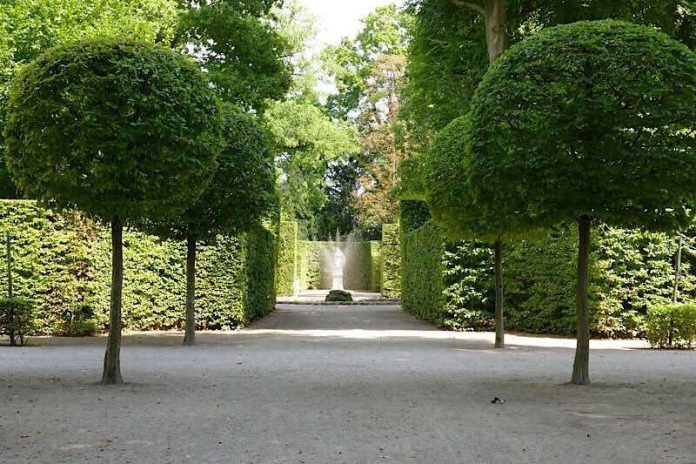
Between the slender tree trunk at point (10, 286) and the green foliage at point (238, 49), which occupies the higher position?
the green foliage at point (238, 49)

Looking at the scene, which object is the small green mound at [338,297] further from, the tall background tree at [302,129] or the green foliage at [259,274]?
the tall background tree at [302,129]

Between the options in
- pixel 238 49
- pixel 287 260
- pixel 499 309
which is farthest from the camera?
pixel 287 260

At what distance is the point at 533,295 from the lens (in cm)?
1794

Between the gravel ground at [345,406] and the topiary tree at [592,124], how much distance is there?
2224 mm

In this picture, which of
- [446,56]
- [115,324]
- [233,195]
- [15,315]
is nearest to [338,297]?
[446,56]

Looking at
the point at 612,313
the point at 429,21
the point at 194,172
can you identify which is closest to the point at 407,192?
the point at 429,21

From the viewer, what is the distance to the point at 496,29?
→ 62.3 feet

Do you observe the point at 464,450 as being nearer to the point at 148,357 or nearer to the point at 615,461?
the point at 615,461

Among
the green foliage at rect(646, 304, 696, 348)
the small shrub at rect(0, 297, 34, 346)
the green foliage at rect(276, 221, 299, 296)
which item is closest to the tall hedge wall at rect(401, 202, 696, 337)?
the green foliage at rect(646, 304, 696, 348)

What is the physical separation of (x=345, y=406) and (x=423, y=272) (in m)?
14.5

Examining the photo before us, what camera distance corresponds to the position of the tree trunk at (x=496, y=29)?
18.9 m

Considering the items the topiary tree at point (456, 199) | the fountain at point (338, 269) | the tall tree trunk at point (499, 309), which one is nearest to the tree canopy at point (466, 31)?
the topiary tree at point (456, 199)

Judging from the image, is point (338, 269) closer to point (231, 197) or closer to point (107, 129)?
point (231, 197)

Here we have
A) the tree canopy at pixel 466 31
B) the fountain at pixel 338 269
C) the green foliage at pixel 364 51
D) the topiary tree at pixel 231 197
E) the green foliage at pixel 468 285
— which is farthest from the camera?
the green foliage at pixel 364 51
